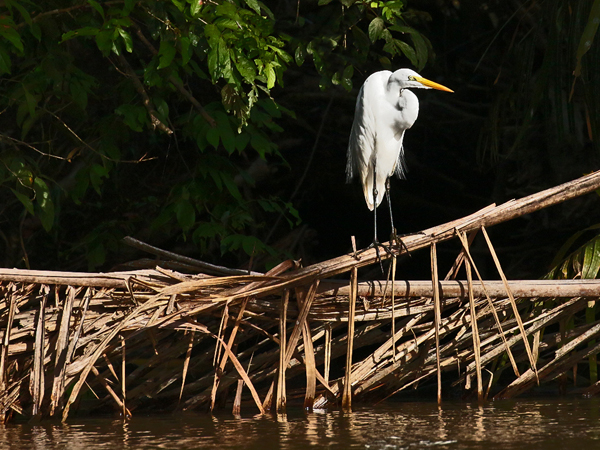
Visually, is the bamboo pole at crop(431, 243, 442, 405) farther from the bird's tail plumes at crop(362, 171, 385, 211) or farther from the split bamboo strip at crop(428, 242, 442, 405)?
the bird's tail plumes at crop(362, 171, 385, 211)

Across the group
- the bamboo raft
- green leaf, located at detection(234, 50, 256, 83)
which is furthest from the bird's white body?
green leaf, located at detection(234, 50, 256, 83)

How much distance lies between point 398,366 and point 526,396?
1.03m

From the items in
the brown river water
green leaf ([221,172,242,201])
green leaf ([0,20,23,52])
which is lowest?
the brown river water

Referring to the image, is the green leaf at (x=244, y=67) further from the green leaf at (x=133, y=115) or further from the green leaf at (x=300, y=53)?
the green leaf at (x=133, y=115)

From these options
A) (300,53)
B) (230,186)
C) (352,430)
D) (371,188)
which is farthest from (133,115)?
(352,430)

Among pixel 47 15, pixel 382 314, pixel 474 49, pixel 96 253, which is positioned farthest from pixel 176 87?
pixel 474 49

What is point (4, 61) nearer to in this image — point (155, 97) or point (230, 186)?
point (155, 97)

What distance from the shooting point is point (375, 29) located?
459 cm

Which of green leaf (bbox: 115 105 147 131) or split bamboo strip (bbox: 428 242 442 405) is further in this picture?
green leaf (bbox: 115 105 147 131)

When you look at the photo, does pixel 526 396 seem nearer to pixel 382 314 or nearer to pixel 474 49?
pixel 382 314

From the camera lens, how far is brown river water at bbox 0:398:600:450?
3.17 meters

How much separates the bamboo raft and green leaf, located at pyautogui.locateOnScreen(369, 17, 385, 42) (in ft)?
3.80

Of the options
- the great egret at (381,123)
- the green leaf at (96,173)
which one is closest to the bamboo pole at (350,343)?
the great egret at (381,123)

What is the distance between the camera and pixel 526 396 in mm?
4973
